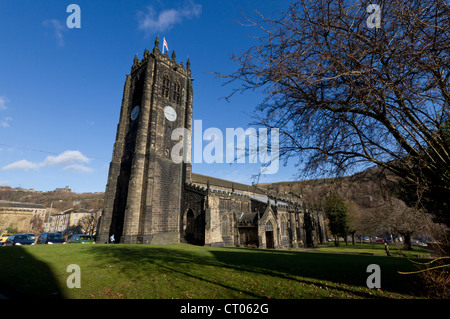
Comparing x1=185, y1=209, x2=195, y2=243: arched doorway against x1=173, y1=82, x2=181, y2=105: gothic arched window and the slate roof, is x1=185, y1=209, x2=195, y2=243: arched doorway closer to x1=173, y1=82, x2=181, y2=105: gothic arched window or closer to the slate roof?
x1=173, y1=82, x2=181, y2=105: gothic arched window

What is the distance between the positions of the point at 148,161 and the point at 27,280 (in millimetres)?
18790

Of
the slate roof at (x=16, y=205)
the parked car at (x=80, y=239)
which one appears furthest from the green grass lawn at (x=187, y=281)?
the slate roof at (x=16, y=205)

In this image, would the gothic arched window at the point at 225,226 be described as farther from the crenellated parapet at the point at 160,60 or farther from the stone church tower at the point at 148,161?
the crenellated parapet at the point at 160,60

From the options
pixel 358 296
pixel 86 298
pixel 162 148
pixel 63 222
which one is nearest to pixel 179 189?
pixel 162 148

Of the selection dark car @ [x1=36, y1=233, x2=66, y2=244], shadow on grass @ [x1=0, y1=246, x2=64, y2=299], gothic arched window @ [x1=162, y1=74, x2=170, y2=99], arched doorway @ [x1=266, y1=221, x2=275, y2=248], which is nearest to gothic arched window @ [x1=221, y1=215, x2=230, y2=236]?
arched doorway @ [x1=266, y1=221, x2=275, y2=248]

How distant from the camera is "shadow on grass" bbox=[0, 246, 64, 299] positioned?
21.4 ft

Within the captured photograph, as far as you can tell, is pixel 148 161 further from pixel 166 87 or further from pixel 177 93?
pixel 177 93

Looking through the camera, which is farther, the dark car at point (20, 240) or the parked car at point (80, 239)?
the parked car at point (80, 239)

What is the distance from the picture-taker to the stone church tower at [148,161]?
2433 centimetres

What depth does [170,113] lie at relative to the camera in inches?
1219

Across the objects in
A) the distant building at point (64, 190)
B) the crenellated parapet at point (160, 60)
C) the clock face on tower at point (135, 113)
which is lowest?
the clock face on tower at point (135, 113)

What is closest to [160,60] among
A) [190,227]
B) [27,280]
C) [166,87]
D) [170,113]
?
[166,87]

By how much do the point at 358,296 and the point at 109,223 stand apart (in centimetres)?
2821
